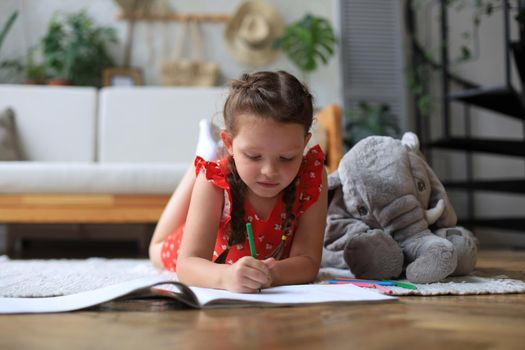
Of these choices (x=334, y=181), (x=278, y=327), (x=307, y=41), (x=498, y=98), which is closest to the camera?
(x=278, y=327)

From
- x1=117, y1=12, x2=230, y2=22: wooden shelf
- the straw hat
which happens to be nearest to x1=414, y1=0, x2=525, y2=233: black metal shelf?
the straw hat

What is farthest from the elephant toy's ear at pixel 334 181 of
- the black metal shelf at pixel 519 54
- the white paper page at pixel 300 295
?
the black metal shelf at pixel 519 54

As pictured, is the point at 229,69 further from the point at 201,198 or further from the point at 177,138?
the point at 201,198

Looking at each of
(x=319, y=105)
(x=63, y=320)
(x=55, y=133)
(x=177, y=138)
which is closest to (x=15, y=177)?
(x=55, y=133)

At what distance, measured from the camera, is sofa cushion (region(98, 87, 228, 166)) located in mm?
3465

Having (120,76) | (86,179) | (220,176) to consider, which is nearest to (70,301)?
(220,176)

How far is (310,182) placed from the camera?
136 cm

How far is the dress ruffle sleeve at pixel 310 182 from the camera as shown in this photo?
1354 millimetres

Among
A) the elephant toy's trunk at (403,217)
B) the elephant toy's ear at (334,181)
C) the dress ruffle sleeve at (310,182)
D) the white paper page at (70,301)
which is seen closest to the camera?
the white paper page at (70,301)

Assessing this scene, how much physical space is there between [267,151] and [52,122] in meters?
2.62

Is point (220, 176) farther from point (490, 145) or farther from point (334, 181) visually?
point (490, 145)

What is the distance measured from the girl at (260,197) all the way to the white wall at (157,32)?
2.93m

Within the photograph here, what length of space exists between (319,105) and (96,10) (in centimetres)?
164

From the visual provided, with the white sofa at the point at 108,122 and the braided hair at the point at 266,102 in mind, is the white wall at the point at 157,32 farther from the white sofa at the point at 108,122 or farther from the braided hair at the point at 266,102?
the braided hair at the point at 266,102
